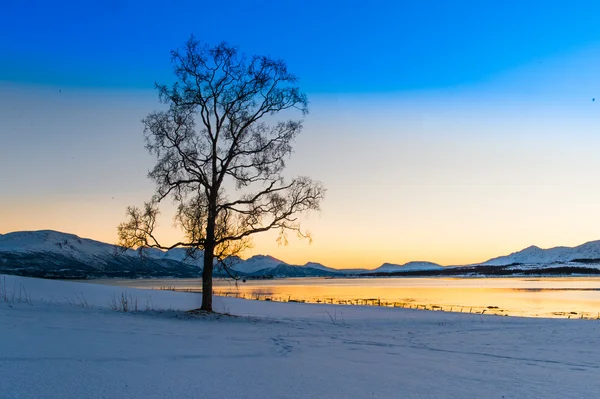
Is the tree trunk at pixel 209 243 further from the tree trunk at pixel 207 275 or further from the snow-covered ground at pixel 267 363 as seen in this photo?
the snow-covered ground at pixel 267 363

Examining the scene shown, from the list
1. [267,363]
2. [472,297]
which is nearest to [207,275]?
[267,363]

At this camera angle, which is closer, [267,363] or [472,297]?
[267,363]

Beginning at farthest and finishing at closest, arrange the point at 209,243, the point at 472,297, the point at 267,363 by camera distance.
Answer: the point at 472,297 → the point at 209,243 → the point at 267,363

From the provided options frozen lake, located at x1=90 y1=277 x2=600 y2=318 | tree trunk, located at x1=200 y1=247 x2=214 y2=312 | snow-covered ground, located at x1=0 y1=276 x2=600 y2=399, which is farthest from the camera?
frozen lake, located at x1=90 y1=277 x2=600 y2=318

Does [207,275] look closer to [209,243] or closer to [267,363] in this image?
[209,243]

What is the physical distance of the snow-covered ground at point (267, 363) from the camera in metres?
7.57

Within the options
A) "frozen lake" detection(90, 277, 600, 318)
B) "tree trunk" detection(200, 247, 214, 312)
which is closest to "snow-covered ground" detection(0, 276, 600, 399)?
"tree trunk" detection(200, 247, 214, 312)

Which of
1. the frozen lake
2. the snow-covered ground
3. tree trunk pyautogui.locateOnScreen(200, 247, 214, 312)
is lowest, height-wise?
the frozen lake

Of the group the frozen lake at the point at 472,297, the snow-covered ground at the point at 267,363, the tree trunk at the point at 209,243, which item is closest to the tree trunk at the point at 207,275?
the tree trunk at the point at 209,243

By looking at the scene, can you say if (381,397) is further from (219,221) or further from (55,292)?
(55,292)

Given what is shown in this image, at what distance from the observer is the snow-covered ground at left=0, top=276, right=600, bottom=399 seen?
24.8 ft

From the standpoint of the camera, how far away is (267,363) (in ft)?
33.1

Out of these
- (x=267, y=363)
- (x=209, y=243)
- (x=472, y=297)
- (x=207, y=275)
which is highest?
(x=209, y=243)

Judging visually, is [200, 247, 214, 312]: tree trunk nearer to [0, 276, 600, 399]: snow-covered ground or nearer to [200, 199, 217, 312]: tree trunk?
[200, 199, 217, 312]: tree trunk
